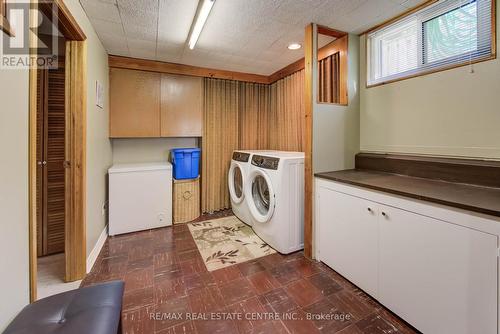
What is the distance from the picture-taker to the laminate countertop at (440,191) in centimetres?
113

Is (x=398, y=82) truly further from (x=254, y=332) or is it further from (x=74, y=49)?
(x=74, y=49)

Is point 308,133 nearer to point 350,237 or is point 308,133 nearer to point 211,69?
point 350,237

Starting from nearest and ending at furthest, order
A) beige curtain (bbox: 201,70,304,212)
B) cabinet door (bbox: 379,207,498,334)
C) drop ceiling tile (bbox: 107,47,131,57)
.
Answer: cabinet door (bbox: 379,207,498,334) < drop ceiling tile (bbox: 107,47,131,57) < beige curtain (bbox: 201,70,304,212)

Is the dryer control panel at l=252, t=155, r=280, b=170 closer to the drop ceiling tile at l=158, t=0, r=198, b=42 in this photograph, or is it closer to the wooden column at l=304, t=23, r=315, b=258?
the wooden column at l=304, t=23, r=315, b=258

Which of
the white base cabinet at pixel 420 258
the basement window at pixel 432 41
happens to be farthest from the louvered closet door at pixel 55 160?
the basement window at pixel 432 41

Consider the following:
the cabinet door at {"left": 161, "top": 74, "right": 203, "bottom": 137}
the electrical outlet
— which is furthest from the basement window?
the electrical outlet

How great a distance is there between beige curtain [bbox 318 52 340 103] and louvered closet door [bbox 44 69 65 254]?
2666mm

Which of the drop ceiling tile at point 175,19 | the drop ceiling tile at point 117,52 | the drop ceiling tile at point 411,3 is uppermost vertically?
the drop ceiling tile at point 117,52

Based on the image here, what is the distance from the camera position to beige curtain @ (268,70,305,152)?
3.17 metres

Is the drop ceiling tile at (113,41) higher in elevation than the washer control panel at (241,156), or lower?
higher

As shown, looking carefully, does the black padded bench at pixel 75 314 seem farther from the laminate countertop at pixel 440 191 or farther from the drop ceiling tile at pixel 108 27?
the drop ceiling tile at pixel 108 27

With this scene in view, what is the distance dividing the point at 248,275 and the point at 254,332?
0.61 metres

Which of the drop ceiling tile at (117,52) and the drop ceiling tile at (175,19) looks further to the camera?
the drop ceiling tile at (117,52)

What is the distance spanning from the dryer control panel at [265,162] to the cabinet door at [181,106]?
1.20 metres
